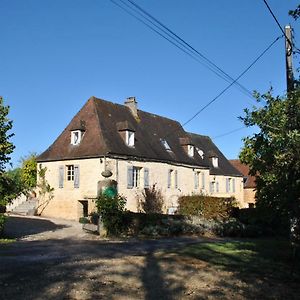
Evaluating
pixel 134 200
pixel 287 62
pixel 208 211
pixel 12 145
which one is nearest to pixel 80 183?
pixel 134 200

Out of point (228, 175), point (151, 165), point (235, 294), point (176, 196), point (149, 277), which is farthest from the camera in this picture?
point (228, 175)

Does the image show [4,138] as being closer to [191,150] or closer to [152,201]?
[152,201]

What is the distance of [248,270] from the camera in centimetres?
1022

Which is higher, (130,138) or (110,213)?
(130,138)

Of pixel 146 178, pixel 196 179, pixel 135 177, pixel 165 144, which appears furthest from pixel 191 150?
pixel 135 177

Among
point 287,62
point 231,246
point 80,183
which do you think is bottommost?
point 231,246

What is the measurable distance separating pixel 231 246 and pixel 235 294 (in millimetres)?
8253

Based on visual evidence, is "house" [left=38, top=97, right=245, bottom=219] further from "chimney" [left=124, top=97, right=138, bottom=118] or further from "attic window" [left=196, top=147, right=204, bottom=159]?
"attic window" [left=196, top=147, right=204, bottom=159]

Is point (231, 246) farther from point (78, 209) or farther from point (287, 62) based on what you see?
point (78, 209)

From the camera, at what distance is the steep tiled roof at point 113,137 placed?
30.0 meters

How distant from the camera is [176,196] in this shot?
35.7m

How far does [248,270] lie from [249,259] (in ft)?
7.00

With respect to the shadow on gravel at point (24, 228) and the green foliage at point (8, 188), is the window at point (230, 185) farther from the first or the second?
the green foliage at point (8, 188)

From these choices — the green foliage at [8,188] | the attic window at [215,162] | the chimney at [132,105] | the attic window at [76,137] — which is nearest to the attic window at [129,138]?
the attic window at [76,137]
